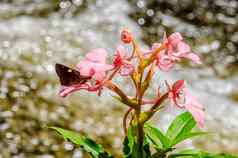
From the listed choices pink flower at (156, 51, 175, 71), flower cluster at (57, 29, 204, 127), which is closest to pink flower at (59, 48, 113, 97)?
flower cluster at (57, 29, 204, 127)

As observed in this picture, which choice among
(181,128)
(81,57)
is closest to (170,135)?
(181,128)

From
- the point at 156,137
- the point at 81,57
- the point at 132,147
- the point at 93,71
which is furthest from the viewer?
the point at 81,57

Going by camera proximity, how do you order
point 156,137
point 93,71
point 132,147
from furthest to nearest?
point 156,137
point 132,147
point 93,71

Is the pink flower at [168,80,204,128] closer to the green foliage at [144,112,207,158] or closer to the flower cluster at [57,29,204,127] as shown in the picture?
the flower cluster at [57,29,204,127]

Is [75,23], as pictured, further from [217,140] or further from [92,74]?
[92,74]

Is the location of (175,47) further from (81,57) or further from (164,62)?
(81,57)

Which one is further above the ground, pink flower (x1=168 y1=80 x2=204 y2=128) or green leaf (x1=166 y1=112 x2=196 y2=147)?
pink flower (x1=168 y1=80 x2=204 y2=128)

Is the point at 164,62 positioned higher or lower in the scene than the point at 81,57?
higher
